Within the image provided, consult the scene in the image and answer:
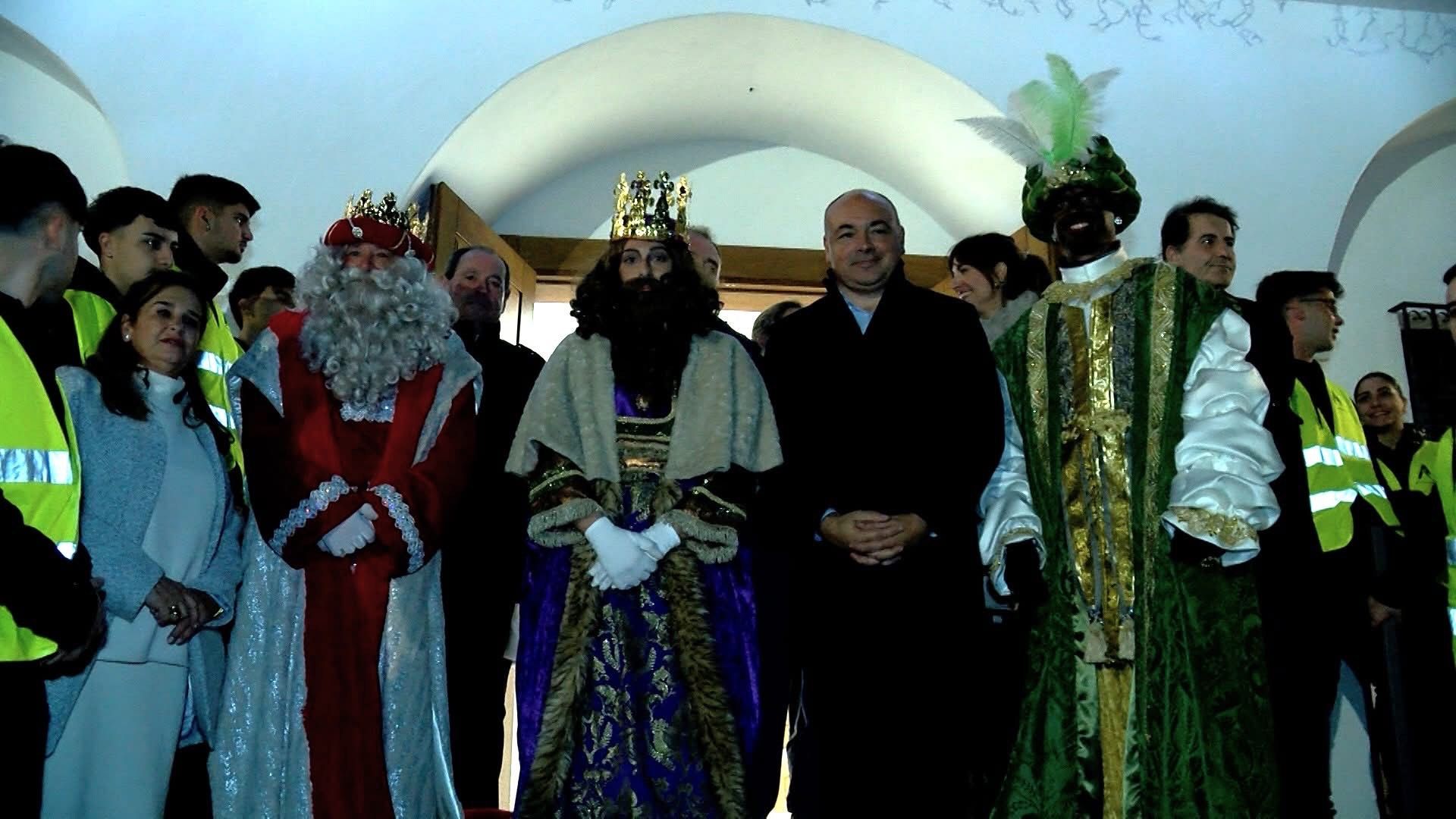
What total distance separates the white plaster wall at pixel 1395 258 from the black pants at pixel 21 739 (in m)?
6.97

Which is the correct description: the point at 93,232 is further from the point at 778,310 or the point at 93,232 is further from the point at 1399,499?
the point at 1399,499

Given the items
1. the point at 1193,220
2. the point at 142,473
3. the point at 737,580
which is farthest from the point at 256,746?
→ the point at 1193,220

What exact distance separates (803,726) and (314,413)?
162 cm

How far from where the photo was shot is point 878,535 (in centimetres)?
296

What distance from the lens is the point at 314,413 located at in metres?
3.28

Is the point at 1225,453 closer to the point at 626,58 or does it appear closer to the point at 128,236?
the point at 128,236

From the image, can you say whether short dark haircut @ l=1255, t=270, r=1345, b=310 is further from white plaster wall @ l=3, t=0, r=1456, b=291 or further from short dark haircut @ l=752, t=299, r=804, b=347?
short dark haircut @ l=752, t=299, r=804, b=347

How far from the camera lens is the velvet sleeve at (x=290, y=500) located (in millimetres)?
3074

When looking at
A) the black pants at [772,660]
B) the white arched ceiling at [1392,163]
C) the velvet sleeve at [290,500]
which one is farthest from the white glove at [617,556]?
the white arched ceiling at [1392,163]

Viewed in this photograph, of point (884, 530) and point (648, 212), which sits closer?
point (884, 530)

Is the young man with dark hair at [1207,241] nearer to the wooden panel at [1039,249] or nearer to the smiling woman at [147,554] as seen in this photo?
the wooden panel at [1039,249]

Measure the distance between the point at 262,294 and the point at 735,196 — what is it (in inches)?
139

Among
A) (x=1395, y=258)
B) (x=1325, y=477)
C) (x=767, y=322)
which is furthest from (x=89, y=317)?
(x=1395, y=258)

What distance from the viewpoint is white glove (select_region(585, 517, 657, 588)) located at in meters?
2.92
